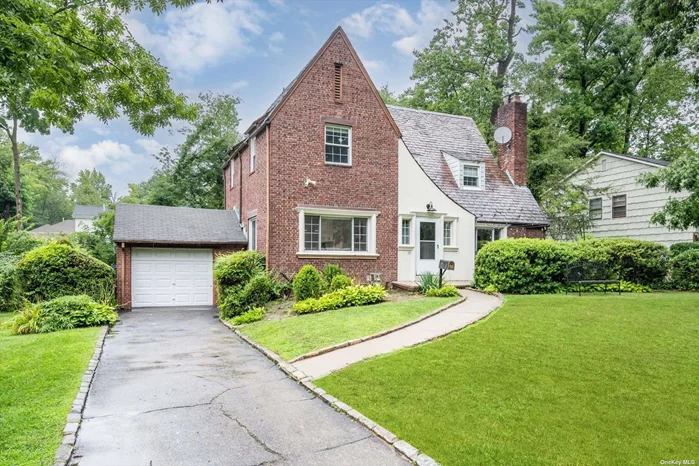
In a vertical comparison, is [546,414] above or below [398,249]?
below

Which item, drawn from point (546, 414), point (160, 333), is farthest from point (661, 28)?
point (160, 333)

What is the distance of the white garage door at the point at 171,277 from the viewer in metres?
15.4

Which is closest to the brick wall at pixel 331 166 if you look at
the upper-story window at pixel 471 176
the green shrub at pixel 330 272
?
the green shrub at pixel 330 272

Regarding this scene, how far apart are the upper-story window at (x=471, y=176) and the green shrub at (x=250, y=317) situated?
33.8 ft

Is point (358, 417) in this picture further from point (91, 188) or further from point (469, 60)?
point (91, 188)

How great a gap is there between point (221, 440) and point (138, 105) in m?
6.14

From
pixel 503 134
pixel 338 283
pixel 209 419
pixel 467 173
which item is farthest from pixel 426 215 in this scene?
pixel 209 419

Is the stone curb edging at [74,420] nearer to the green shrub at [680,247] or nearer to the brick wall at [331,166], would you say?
the brick wall at [331,166]

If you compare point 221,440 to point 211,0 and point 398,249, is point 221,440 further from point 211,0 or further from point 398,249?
point 398,249

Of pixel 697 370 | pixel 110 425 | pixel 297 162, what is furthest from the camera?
pixel 297 162

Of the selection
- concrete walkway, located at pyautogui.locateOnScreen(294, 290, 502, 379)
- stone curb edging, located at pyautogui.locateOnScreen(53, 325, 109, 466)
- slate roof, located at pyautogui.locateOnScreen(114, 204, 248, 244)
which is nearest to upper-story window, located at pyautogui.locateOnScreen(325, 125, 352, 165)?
slate roof, located at pyautogui.locateOnScreen(114, 204, 248, 244)

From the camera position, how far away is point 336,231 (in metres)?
14.8

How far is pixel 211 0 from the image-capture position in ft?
22.7

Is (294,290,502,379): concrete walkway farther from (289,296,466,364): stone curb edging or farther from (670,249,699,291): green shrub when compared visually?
(670,249,699,291): green shrub
